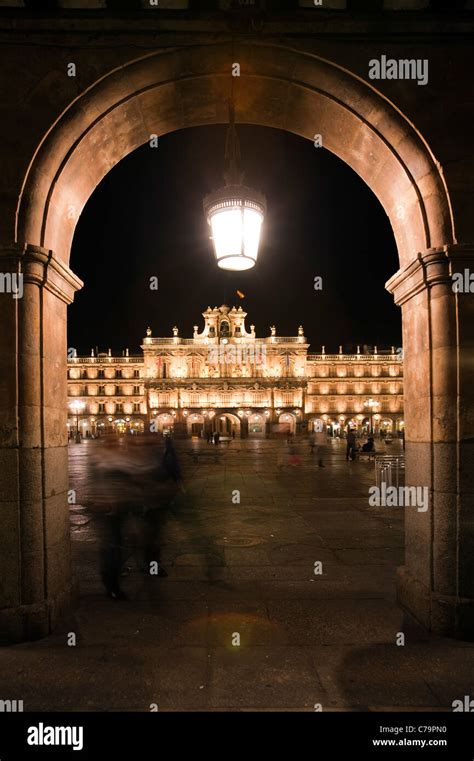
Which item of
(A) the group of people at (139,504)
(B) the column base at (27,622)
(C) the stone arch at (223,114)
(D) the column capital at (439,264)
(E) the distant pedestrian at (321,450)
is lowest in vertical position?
(E) the distant pedestrian at (321,450)

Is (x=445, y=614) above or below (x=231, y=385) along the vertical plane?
below

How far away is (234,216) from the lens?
4.24m

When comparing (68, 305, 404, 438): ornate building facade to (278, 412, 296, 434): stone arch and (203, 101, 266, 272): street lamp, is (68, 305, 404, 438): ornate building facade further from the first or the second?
(203, 101, 266, 272): street lamp

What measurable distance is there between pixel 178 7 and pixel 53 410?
3.65 metres

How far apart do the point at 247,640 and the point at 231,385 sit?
72.4 meters

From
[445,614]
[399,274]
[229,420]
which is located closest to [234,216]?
[399,274]

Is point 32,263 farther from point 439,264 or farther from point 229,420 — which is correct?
point 229,420

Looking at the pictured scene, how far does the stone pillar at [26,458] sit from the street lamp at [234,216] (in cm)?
147

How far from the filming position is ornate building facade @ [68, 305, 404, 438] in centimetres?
7600

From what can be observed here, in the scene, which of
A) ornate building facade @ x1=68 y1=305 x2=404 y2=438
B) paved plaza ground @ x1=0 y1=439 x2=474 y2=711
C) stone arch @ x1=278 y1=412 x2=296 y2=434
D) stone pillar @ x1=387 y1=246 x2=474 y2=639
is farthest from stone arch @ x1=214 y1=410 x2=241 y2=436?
stone pillar @ x1=387 y1=246 x2=474 y2=639

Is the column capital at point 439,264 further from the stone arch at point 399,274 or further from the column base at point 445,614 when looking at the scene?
the column base at point 445,614

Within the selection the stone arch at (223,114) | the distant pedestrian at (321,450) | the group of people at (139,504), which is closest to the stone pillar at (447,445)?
Answer: the stone arch at (223,114)

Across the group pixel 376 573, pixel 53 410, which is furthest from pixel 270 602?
pixel 53 410

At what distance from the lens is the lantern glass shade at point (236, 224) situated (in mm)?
4238
